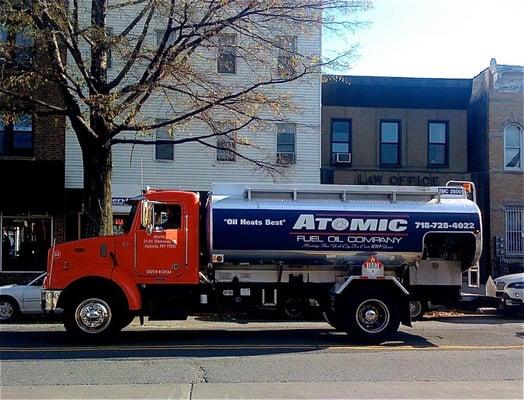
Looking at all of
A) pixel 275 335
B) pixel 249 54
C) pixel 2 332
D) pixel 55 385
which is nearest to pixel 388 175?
pixel 249 54

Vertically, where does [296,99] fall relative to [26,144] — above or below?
above

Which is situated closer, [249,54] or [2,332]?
[2,332]

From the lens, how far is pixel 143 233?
12.0m

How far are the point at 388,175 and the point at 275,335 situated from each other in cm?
1351

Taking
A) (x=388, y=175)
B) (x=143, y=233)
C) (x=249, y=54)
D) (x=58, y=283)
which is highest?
(x=249, y=54)

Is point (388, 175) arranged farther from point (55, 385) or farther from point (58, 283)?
point (55, 385)

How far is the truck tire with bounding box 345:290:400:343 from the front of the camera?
11891mm

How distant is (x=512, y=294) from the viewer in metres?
16.8

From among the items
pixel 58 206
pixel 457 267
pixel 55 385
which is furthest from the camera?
pixel 58 206

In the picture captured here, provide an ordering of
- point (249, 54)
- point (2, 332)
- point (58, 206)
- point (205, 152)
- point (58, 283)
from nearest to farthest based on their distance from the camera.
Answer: point (58, 283), point (2, 332), point (249, 54), point (58, 206), point (205, 152)

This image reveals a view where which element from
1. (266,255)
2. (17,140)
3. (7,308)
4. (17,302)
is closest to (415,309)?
(266,255)

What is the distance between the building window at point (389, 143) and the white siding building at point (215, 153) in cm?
288

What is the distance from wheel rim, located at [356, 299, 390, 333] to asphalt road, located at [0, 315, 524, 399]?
37 centimetres

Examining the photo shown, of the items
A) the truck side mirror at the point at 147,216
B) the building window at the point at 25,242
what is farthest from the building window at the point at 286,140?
the truck side mirror at the point at 147,216
